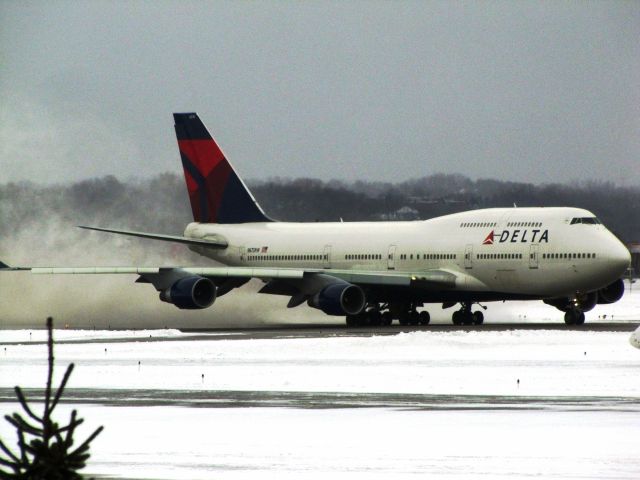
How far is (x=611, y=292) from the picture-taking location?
5522cm

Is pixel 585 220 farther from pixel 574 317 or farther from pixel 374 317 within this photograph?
pixel 374 317

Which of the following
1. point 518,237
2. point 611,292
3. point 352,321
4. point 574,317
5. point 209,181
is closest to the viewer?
point 574,317

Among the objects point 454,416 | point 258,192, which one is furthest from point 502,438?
point 258,192

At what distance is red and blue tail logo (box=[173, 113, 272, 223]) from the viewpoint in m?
61.7

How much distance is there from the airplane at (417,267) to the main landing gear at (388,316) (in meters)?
0.05

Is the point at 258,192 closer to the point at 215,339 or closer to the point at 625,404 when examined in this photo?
the point at 215,339

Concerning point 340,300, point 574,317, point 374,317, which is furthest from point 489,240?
point 340,300

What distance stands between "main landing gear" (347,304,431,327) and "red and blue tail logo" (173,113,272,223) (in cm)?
884

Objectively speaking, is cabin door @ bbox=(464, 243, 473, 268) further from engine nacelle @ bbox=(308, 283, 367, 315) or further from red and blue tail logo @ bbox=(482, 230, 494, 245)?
engine nacelle @ bbox=(308, 283, 367, 315)

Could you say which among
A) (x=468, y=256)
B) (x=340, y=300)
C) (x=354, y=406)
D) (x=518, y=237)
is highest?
(x=518, y=237)

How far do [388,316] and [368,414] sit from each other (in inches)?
1328

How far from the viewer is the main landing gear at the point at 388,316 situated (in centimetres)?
5397

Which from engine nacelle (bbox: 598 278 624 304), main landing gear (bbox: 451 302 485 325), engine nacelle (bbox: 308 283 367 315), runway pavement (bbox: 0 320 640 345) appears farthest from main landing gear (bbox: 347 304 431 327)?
engine nacelle (bbox: 598 278 624 304)

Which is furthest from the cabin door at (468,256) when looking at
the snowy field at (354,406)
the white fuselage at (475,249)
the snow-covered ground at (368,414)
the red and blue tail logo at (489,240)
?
the snow-covered ground at (368,414)
